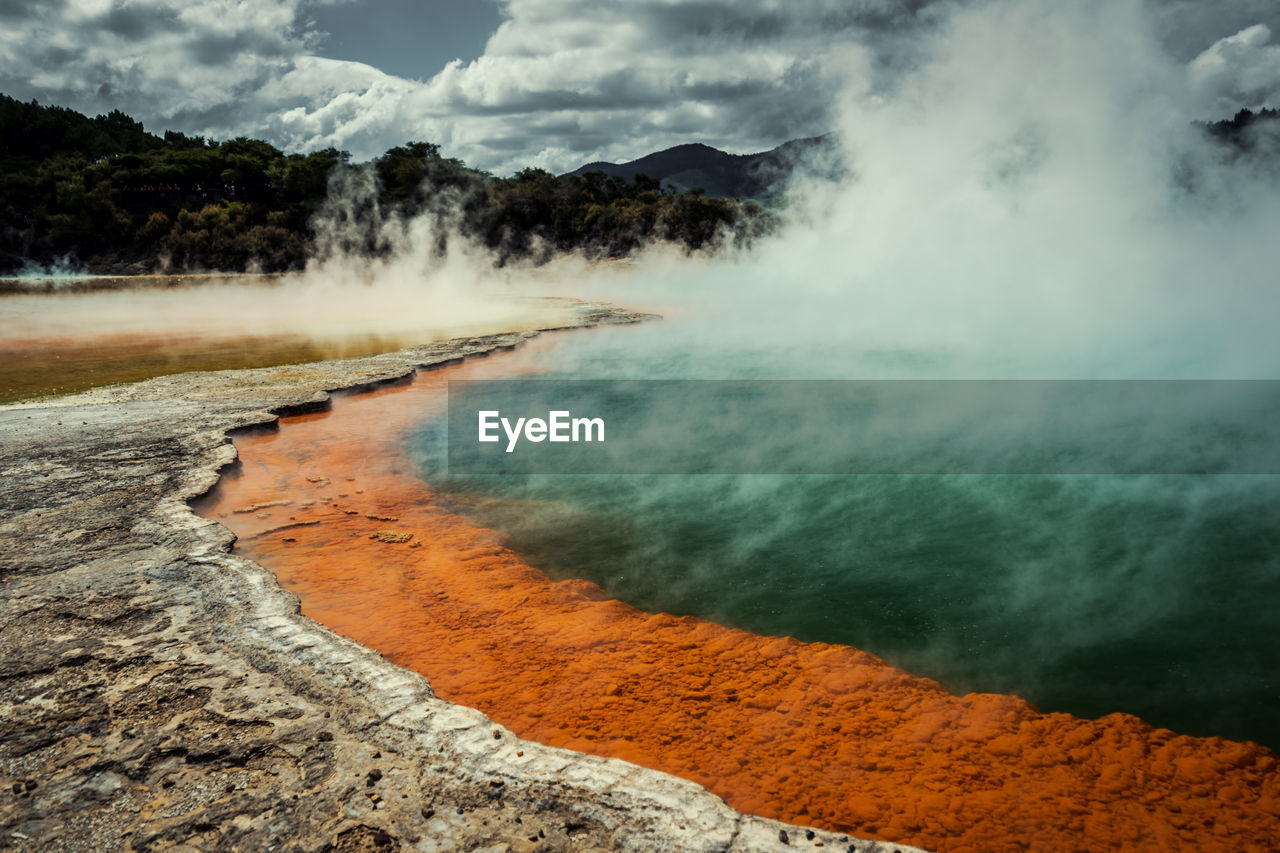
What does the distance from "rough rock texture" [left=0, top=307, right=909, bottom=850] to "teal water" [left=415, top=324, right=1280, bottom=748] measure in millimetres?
1693

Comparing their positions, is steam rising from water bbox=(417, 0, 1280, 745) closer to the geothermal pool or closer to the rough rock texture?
the rough rock texture

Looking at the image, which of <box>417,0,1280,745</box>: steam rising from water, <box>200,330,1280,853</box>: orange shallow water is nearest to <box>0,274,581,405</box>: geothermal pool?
<box>417,0,1280,745</box>: steam rising from water

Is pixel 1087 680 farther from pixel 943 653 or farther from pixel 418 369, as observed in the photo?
pixel 418 369

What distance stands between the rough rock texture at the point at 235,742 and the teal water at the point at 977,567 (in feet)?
5.56

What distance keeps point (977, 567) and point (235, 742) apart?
3.88 metres

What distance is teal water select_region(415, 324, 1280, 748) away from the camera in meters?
3.39

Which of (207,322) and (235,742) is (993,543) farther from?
(207,322)

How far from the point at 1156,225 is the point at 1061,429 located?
9.89 meters

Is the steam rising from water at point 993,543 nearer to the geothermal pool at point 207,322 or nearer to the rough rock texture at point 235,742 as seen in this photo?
the rough rock texture at point 235,742

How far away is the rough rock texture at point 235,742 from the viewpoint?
2.04 metres

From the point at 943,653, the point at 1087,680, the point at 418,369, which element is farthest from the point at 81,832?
the point at 418,369

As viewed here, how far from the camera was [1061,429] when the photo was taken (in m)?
A: 7.08

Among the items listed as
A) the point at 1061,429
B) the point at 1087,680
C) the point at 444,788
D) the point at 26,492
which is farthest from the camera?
the point at 1061,429

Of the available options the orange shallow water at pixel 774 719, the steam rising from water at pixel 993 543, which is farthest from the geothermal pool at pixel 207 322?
the orange shallow water at pixel 774 719
